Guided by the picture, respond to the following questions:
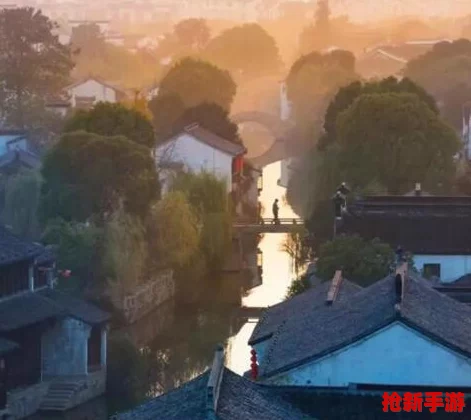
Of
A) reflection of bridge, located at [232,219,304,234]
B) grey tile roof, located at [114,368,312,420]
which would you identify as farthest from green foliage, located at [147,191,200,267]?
grey tile roof, located at [114,368,312,420]

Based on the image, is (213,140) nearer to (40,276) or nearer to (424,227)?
(424,227)

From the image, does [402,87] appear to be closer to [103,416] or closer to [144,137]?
[144,137]

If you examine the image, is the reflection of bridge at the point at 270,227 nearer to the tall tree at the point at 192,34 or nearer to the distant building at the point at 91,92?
the distant building at the point at 91,92

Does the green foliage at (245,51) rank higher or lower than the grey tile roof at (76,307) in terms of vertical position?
higher

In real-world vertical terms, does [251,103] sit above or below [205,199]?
above

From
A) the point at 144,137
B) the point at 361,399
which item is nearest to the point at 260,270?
the point at 144,137

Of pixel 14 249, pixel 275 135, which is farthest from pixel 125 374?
pixel 275 135

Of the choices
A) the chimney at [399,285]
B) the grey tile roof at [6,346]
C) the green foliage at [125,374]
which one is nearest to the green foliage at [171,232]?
the green foliage at [125,374]
